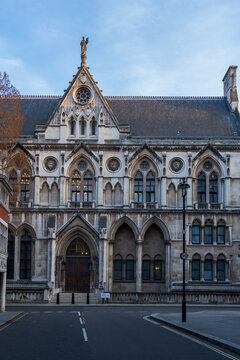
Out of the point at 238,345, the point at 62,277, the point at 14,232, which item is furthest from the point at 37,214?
the point at 238,345

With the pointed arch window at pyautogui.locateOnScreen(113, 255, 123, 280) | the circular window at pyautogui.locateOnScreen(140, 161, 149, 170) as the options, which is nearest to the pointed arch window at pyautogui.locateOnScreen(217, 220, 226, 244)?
the circular window at pyautogui.locateOnScreen(140, 161, 149, 170)

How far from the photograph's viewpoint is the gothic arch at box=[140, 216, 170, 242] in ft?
173

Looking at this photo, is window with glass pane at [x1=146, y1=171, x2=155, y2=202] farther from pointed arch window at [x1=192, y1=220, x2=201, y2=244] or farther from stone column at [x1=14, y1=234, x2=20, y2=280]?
stone column at [x1=14, y1=234, x2=20, y2=280]

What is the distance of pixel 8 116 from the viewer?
156 feet

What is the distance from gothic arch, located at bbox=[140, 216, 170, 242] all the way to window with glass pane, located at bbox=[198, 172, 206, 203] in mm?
4307

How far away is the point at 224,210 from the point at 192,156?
19.2 ft

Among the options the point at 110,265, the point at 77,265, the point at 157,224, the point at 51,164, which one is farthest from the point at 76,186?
the point at 157,224

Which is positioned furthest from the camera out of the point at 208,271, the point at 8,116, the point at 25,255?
the point at 25,255

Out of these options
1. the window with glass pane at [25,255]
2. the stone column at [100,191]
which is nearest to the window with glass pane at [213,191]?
the stone column at [100,191]

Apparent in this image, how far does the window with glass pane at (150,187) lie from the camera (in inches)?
2132

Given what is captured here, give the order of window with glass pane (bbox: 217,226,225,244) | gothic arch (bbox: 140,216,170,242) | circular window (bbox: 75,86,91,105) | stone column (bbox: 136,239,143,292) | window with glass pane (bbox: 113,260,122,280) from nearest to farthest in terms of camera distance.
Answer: stone column (bbox: 136,239,143,292) < gothic arch (bbox: 140,216,170,242) < window with glass pane (bbox: 217,226,225,244) < window with glass pane (bbox: 113,260,122,280) < circular window (bbox: 75,86,91,105)

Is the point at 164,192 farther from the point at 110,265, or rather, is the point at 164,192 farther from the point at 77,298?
the point at 77,298

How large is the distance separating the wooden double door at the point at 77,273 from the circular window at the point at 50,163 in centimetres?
854

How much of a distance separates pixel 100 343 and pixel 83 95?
129 feet
